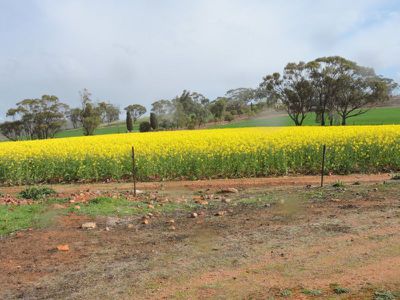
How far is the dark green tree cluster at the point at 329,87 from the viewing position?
57469 millimetres

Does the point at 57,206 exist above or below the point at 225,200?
above

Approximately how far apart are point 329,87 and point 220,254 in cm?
5560

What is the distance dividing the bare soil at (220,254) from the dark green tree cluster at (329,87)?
51.1 m

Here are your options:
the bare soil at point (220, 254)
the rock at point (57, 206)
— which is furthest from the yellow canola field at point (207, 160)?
the rock at point (57, 206)

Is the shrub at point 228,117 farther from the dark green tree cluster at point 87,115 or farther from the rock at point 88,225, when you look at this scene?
the rock at point 88,225

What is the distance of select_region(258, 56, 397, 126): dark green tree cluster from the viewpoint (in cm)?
5747

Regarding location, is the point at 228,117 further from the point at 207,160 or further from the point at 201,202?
the point at 201,202

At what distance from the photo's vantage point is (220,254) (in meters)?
6.19

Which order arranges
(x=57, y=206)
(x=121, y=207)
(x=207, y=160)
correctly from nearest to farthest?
(x=57, y=206) < (x=121, y=207) < (x=207, y=160)

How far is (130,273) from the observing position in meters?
5.60

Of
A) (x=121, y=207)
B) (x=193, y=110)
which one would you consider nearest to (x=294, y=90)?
(x=193, y=110)

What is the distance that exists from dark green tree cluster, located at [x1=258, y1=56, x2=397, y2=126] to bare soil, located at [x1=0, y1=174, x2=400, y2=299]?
51.1 m

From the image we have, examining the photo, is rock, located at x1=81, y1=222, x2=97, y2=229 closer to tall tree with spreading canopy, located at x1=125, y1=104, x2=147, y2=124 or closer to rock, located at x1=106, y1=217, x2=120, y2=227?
rock, located at x1=106, y1=217, x2=120, y2=227

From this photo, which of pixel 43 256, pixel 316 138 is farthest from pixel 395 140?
pixel 43 256
